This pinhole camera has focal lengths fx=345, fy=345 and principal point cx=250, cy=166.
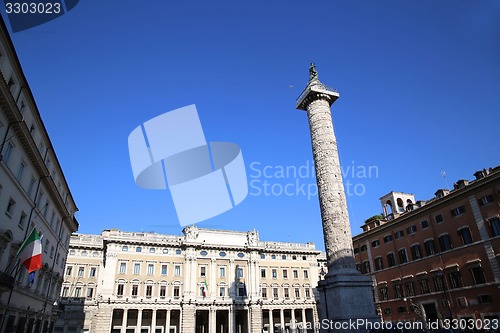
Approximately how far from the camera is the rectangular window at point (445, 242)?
3036 centimetres

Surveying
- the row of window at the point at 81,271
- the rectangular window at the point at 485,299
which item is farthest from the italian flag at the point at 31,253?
the row of window at the point at 81,271

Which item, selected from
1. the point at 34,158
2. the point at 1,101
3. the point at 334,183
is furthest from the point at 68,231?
the point at 334,183

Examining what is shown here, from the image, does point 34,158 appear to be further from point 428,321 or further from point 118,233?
point 428,321

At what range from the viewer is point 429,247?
32281 mm

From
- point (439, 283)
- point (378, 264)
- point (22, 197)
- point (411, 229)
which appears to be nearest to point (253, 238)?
point (378, 264)

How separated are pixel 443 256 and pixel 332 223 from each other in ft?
48.0

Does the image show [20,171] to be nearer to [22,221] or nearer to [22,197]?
[22,197]

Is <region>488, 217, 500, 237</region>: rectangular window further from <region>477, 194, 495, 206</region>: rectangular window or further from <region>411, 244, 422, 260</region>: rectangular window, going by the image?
<region>411, 244, 422, 260</region>: rectangular window

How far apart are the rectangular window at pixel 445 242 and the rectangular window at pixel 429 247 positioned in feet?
2.89

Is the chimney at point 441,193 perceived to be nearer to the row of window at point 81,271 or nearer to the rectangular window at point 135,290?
the rectangular window at point 135,290

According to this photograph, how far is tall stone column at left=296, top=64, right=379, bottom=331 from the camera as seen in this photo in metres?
20.3

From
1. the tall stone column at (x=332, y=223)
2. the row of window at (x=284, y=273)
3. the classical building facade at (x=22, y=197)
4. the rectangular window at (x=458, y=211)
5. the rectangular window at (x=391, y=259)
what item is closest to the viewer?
the classical building facade at (x=22, y=197)

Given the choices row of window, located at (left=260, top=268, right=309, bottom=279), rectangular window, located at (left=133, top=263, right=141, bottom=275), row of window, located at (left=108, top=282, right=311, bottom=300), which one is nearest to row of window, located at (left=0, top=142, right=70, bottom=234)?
rectangular window, located at (left=133, top=263, right=141, bottom=275)

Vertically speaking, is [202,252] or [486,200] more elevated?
[202,252]
